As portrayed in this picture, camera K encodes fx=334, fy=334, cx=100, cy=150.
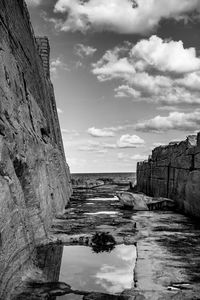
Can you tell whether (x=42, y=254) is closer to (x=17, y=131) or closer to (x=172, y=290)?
(x=17, y=131)

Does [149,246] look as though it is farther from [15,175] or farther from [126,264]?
[15,175]

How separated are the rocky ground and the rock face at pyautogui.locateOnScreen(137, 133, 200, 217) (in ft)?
2.82

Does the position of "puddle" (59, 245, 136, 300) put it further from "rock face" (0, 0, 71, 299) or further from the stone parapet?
the stone parapet

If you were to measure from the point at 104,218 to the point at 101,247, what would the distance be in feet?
14.2

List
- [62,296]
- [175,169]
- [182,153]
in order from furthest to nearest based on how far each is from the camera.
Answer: [175,169] < [182,153] < [62,296]

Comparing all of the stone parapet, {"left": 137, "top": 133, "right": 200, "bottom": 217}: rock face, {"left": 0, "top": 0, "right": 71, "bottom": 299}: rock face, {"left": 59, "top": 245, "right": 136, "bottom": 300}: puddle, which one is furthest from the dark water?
the stone parapet

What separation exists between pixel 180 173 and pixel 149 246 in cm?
737

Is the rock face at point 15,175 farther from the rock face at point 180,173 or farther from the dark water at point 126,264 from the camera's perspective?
the rock face at point 180,173

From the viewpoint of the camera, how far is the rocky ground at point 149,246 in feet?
15.6

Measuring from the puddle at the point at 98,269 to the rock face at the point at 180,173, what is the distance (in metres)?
5.08

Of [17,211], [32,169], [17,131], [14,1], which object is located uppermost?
[14,1]

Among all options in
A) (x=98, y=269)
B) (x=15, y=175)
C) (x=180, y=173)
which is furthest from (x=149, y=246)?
(x=180, y=173)

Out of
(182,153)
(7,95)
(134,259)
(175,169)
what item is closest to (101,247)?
(134,259)

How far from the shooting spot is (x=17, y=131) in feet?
22.4
